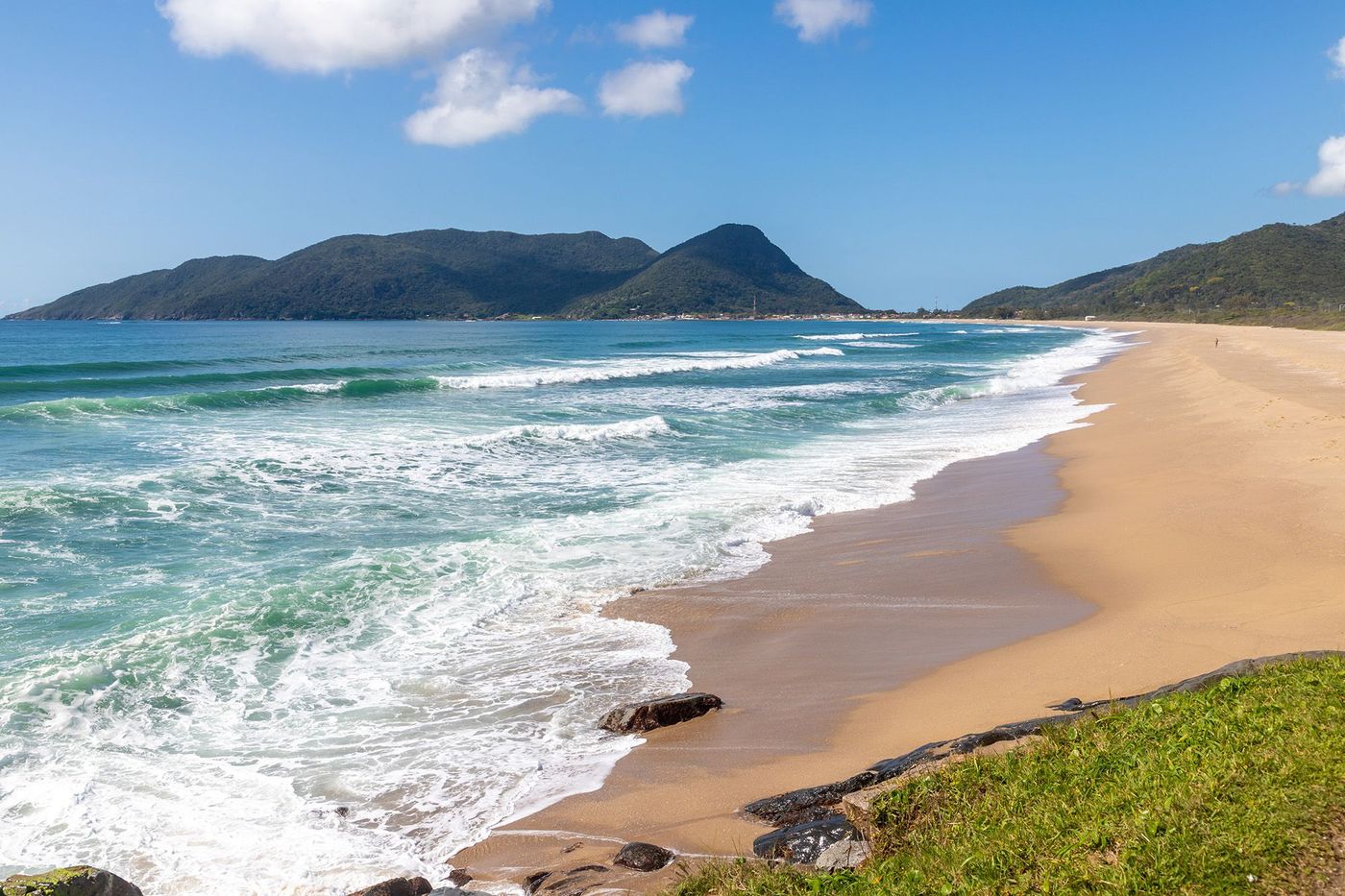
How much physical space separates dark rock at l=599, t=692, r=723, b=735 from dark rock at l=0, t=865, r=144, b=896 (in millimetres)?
3069

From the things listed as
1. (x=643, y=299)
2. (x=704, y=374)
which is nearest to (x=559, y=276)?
(x=643, y=299)

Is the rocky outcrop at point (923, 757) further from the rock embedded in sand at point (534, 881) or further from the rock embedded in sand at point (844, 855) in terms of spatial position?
the rock embedded in sand at point (534, 881)

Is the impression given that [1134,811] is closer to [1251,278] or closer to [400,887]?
[400,887]

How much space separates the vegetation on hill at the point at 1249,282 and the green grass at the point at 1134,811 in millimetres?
92413

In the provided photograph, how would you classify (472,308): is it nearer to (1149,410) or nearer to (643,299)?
(643,299)

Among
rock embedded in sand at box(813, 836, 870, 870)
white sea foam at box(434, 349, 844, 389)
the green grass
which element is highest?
white sea foam at box(434, 349, 844, 389)

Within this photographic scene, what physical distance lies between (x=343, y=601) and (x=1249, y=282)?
136 meters

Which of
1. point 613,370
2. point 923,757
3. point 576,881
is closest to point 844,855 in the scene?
point 923,757

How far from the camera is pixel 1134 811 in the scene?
3375mm

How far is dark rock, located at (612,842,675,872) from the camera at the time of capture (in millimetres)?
4328

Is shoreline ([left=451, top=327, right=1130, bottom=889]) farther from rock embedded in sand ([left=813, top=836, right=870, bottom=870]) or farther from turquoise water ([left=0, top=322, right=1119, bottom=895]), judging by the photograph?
rock embedded in sand ([left=813, top=836, right=870, bottom=870])

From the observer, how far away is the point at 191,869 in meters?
4.62

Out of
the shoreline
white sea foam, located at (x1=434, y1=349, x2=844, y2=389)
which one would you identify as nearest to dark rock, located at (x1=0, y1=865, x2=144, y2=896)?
the shoreline

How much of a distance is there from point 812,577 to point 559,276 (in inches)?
7555
